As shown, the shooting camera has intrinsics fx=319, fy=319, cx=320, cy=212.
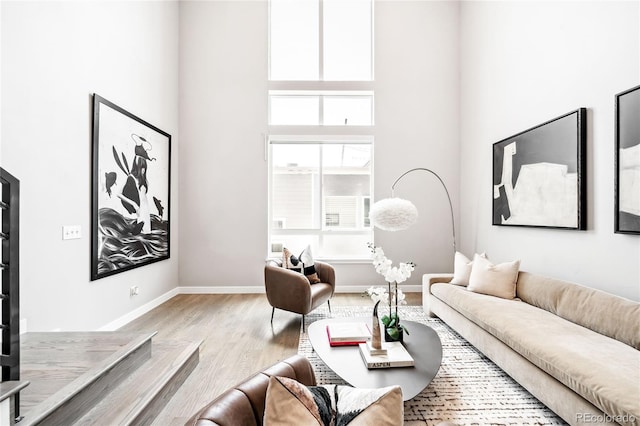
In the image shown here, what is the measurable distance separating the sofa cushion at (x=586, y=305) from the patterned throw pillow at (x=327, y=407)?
1997mm

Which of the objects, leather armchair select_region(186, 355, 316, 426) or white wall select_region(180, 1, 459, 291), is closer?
leather armchair select_region(186, 355, 316, 426)

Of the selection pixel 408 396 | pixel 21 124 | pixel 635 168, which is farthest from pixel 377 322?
pixel 21 124

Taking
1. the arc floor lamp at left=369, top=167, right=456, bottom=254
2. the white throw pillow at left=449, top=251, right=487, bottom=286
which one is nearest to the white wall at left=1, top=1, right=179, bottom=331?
the arc floor lamp at left=369, top=167, right=456, bottom=254

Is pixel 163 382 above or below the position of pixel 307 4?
below

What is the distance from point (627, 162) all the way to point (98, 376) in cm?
382

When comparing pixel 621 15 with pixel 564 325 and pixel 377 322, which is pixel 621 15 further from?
pixel 377 322

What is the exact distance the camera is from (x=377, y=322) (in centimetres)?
212

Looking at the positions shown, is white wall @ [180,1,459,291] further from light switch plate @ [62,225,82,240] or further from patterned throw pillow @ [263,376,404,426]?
patterned throw pillow @ [263,376,404,426]

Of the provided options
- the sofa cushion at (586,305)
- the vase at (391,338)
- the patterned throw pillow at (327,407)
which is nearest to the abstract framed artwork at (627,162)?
the sofa cushion at (586,305)

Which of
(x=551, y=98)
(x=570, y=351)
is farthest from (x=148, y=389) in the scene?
(x=551, y=98)

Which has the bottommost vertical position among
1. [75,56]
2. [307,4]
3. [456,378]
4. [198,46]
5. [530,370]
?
[456,378]

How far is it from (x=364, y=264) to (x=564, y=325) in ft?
9.52

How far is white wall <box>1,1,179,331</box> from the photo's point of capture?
7.55 feet

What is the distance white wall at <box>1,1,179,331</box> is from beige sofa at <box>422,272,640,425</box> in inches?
138
